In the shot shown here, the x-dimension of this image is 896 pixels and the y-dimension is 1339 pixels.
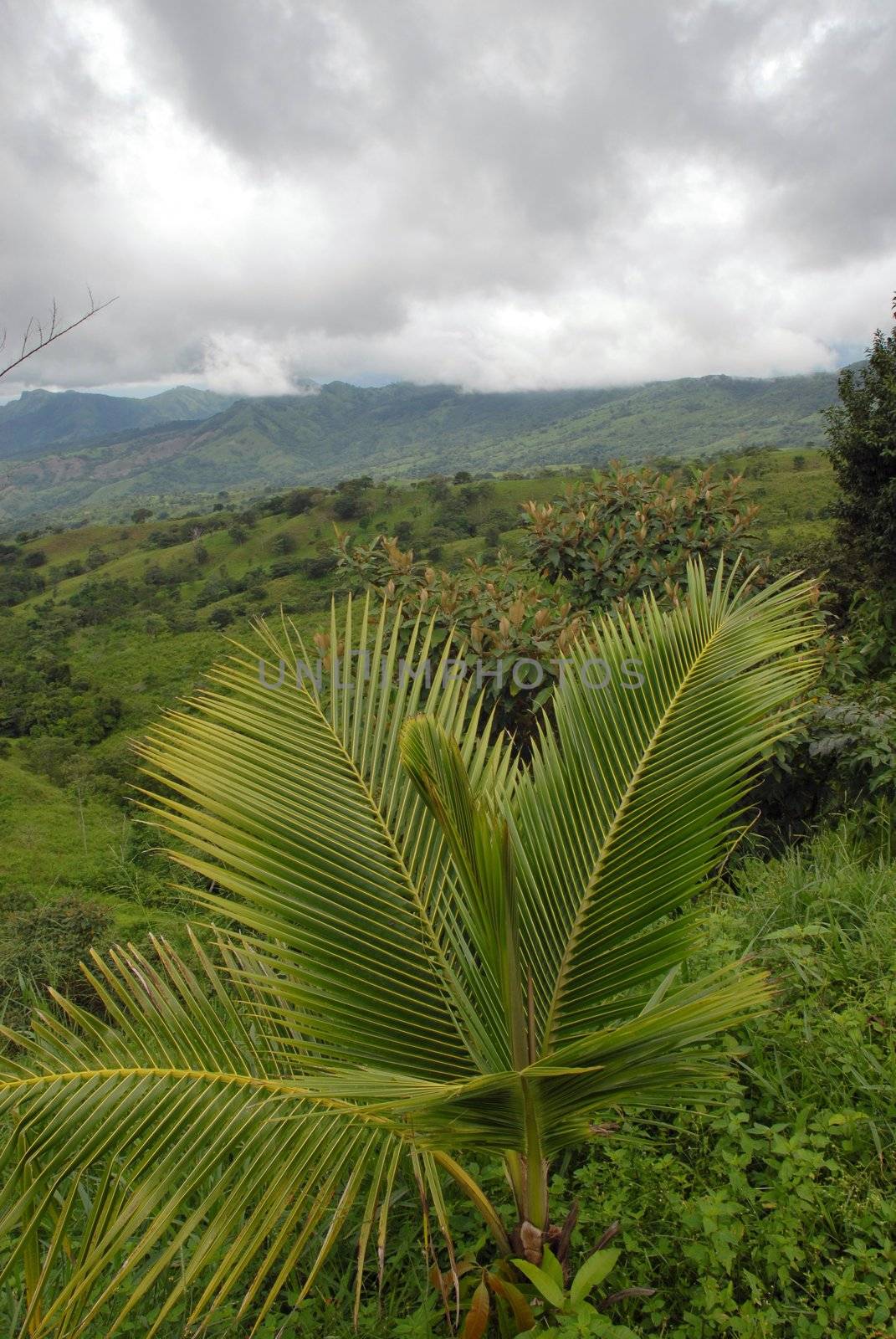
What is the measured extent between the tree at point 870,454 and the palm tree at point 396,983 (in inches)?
331

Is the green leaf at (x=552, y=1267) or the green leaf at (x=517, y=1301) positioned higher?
the green leaf at (x=552, y=1267)

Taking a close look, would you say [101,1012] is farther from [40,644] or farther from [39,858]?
[40,644]

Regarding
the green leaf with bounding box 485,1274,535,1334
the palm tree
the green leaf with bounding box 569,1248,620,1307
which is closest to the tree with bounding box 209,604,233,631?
the palm tree

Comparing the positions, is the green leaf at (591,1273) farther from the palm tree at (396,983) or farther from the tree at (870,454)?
the tree at (870,454)

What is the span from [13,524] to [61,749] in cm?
12237

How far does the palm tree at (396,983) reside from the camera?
130 centimetres

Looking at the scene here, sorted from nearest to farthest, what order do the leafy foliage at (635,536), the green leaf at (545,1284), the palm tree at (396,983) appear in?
the palm tree at (396,983), the green leaf at (545,1284), the leafy foliage at (635,536)

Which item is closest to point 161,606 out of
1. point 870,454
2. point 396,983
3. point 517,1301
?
point 870,454

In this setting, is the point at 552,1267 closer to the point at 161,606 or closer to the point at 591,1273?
the point at 591,1273

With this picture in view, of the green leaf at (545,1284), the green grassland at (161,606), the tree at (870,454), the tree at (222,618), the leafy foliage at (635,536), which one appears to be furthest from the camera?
the tree at (222,618)

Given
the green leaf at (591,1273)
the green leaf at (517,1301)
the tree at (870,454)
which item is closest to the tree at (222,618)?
the tree at (870,454)

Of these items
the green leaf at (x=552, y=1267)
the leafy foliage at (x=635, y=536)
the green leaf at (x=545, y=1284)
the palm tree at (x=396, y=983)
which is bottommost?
the green leaf at (x=552, y=1267)

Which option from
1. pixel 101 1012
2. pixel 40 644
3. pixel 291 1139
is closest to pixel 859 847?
pixel 291 1139

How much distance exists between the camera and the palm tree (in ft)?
4.25
